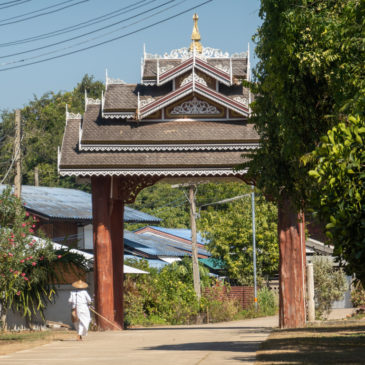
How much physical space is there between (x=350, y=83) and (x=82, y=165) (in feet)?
41.6

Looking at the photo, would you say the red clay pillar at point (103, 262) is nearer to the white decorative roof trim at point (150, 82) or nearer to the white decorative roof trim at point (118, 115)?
the white decorative roof trim at point (118, 115)

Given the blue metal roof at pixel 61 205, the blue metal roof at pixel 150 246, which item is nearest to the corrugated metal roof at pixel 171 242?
the blue metal roof at pixel 150 246

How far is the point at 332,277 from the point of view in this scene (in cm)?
3366

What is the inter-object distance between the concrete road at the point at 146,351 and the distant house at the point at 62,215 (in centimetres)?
1867

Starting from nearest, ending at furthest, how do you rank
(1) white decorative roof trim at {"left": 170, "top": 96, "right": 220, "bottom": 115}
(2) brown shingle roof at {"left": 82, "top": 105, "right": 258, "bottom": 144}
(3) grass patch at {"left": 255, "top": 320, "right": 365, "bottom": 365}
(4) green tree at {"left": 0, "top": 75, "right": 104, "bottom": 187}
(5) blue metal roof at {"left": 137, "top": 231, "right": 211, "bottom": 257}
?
(3) grass patch at {"left": 255, "top": 320, "right": 365, "bottom": 365} → (2) brown shingle roof at {"left": 82, "top": 105, "right": 258, "bottom": 144} → (1) white decorative roof trim at {"left": 170, "top": 96, "right": 220, "bottom": 115} → (5) blue metal roof at {"left": 137, "top": 231, "right": 211, "bottom": 257} → (4) green tree at {"left": 0, "top": 75, "right": 104, "bottom": 187}

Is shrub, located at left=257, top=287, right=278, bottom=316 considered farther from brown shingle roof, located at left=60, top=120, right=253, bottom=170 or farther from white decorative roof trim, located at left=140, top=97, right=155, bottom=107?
white decorative roof trim, located at left=140, top=97, right=155, bottom=107

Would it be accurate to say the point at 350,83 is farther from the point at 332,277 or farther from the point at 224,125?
the point at 332,277

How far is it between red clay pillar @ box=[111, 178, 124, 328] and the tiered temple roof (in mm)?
1804

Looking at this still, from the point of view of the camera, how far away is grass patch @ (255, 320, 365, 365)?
477 inches

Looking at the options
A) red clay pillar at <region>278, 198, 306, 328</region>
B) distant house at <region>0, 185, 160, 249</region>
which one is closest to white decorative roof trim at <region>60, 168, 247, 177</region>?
red clay pillar at <region>278, 198, 306, 328</region>

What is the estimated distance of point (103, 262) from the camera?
2500 centimetres

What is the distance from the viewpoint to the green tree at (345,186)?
10.5 m

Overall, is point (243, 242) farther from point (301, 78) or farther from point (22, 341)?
point (301, 78)

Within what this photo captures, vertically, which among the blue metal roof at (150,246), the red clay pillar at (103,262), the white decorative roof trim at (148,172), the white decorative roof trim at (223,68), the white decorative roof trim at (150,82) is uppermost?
the white decorative roof trim at (223,68)
